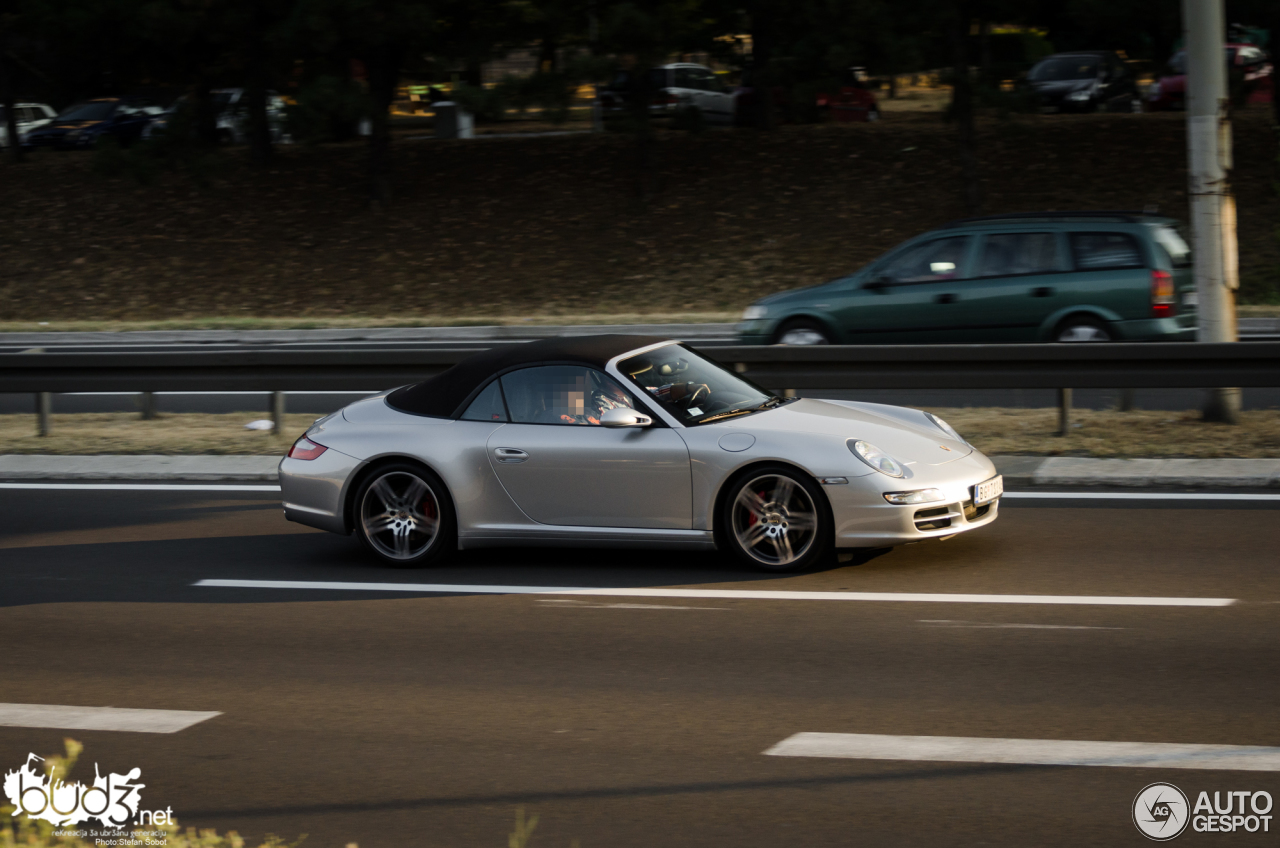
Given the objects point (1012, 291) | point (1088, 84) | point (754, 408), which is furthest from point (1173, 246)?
point (1088, 84)

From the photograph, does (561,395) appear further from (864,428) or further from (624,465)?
(864,428)

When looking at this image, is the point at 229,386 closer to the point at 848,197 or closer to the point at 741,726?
the point at 741,726

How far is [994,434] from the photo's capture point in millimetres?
11516

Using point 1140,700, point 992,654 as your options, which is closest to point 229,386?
point 992,654

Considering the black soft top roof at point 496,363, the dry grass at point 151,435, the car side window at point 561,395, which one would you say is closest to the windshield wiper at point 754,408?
the car side window at point 561,395

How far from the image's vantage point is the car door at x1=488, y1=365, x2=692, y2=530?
25.0 ft

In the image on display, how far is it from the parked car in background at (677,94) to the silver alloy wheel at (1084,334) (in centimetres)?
1459

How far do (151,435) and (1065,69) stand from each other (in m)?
25.2

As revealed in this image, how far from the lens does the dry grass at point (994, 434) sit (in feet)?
35.2

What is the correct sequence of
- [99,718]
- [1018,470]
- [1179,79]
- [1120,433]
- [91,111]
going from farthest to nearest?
[91,111], [1179,79], [1120,433], [1018,470], [99,718]

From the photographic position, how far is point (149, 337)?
22.6 m

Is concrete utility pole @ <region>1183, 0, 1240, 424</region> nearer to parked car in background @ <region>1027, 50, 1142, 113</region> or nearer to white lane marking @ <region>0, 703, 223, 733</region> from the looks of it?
white lane marking @ <region>0, 703, 223, 733</region>

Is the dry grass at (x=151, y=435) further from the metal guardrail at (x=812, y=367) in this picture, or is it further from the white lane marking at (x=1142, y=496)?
the white lane marking at (x=1142, y=496)

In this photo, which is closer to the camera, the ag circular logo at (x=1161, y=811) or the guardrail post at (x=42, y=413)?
the ag circular logo at (x=1161, y=811)
